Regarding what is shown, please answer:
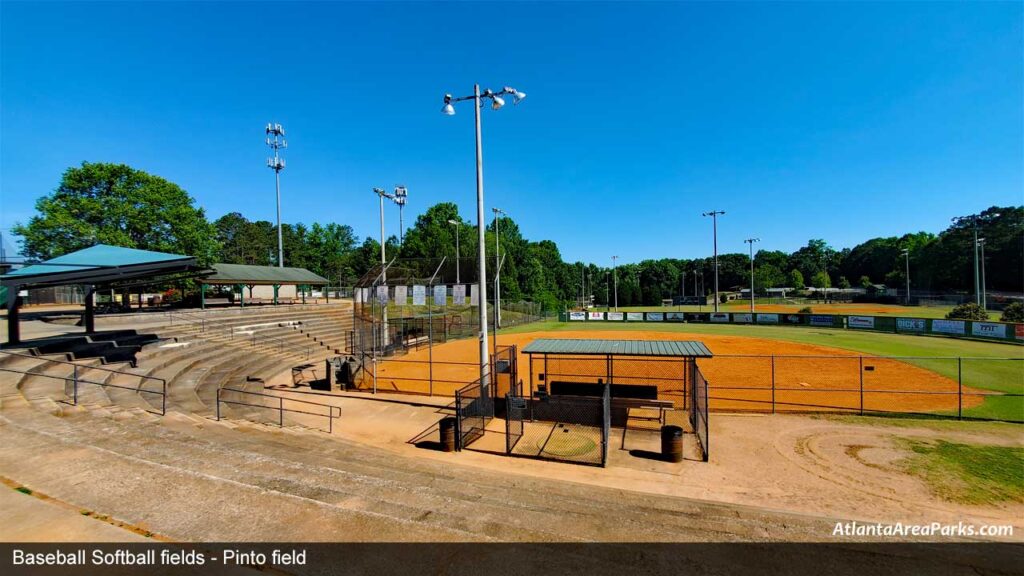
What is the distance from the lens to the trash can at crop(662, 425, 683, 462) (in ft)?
34.8

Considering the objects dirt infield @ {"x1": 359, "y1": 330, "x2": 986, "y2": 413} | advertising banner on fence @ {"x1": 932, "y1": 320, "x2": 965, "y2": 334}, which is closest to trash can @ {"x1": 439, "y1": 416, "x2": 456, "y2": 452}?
dirt infield @ {"x1": 359, "y1": 330, "x2": 986, "y2": 413}

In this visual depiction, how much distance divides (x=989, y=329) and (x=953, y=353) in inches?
482

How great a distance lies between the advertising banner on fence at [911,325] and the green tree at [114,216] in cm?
7033

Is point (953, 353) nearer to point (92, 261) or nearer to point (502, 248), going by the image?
point (92, 261)

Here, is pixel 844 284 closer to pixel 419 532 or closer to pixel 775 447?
pixel 775 447

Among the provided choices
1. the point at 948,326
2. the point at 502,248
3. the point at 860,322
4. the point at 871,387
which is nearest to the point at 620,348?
the point at 871,387

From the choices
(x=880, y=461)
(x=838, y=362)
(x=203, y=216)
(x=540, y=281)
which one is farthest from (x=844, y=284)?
(x=203, y=216)

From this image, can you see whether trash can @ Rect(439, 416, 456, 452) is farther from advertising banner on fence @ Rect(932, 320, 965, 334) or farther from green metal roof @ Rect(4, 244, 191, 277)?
advertising banner on fence @ Rect(932, 320, 965, 334)

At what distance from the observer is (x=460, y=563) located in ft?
14.9

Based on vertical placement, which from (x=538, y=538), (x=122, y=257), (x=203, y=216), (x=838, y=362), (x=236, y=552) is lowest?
(x=838, y=362)

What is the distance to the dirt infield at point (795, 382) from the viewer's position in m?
16.0

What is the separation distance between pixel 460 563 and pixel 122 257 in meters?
22.5

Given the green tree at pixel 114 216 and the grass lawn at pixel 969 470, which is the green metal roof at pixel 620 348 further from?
the green tree at pixel 114 216

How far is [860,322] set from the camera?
1789 inches
